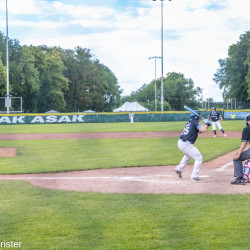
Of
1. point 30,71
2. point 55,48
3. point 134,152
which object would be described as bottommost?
point 134,152

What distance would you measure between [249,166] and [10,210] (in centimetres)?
535

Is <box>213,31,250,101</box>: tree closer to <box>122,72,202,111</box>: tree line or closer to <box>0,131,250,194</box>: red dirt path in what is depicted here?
<box>122,72,202,111</box>: tree line

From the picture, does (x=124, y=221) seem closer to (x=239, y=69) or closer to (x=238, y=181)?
(x=238, y=181)

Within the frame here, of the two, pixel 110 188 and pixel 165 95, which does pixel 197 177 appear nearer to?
pixel 110 188

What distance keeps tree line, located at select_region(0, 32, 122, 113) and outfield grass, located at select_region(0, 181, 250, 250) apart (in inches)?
2262

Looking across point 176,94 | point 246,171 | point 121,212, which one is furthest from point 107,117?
point 176,94

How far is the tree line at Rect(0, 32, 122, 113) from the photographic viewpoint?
234ft

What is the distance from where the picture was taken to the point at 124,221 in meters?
6.14

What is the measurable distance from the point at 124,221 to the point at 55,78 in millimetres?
75781

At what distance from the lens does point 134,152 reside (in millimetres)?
17281

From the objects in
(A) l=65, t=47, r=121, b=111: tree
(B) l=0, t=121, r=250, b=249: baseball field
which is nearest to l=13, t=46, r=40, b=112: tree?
(A) l=65, t=47, r=121, b=111: tree

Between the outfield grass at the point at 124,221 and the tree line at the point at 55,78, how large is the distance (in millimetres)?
57452

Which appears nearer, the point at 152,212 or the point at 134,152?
the point at 152,212

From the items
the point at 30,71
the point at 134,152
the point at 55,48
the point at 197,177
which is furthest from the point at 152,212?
the point at 55,48
